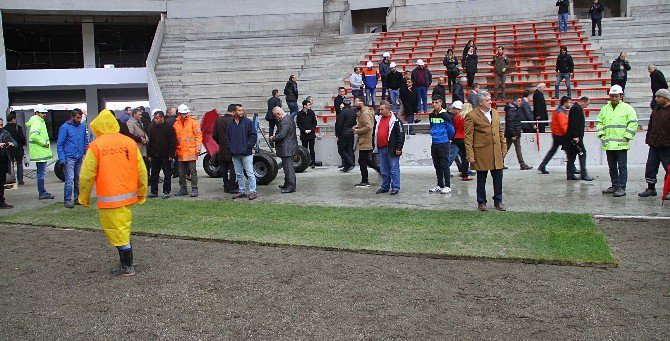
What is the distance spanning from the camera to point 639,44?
23.7m

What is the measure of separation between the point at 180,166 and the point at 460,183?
216 inches

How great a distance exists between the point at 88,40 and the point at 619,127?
87.2 ft

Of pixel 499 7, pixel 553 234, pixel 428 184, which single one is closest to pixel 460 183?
pixel 428 184

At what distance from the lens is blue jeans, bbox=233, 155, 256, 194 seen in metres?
12.3

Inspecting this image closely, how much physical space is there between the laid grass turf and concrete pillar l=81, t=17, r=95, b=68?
71.1ft

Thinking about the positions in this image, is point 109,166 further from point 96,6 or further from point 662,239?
point 96,6

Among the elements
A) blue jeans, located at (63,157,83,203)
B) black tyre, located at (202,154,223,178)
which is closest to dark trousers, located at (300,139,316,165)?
black tyre, located at (202,154,223,178)

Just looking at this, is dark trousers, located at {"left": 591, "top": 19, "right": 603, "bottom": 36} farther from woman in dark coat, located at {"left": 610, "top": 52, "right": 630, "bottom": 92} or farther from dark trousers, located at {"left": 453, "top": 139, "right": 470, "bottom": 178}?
dark trousers, located at {"left": 453, "top": 139, "right": 470, "bottom": 178}

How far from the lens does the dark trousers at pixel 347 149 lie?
16475 millimetres

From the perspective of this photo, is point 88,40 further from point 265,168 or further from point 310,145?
point 265,168

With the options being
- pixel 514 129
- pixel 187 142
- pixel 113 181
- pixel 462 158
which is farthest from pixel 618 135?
pixel 113 181

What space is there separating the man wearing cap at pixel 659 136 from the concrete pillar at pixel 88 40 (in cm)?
2661

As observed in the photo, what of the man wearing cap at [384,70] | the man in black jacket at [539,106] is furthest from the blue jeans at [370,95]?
the man in black jacket at [539,106]

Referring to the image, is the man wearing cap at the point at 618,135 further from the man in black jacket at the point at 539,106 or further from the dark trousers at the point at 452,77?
the dark trousers at the point at 452,77
